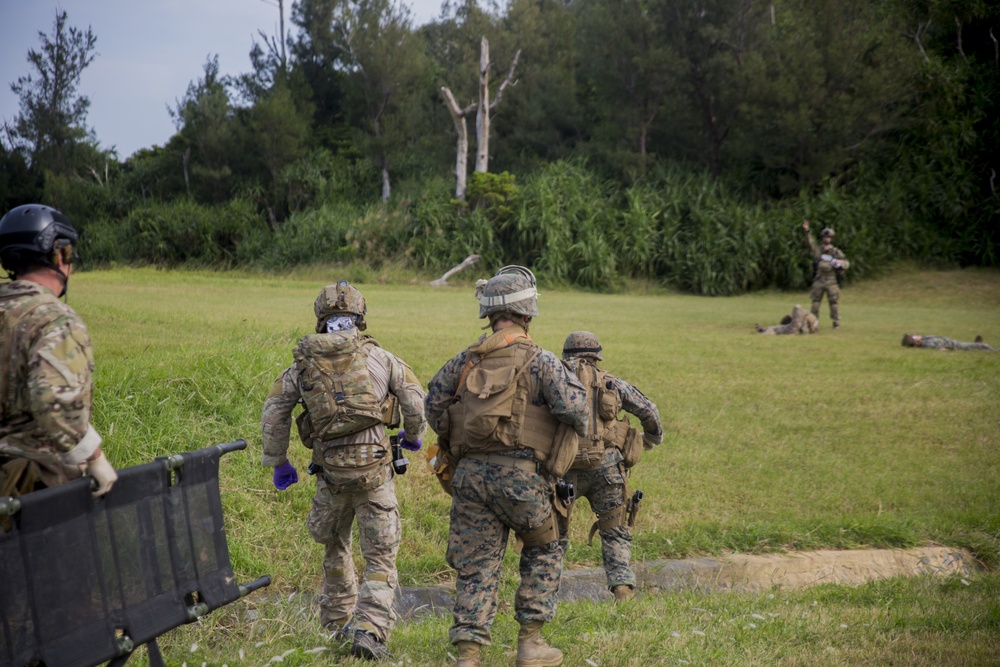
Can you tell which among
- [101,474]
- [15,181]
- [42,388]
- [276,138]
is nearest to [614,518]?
[101,474]

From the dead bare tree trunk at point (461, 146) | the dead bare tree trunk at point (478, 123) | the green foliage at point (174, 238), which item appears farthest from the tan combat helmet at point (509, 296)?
the dead bare tree trunk at point (461, 146)

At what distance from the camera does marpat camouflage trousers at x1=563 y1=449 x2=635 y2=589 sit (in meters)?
6.28

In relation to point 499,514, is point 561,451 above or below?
above

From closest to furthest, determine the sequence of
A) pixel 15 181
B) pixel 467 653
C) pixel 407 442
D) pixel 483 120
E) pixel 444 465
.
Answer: pixel 467 653, pixel 444 465, pixel 407 442, pixel 15 181, pixel 483 120

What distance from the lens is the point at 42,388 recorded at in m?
3.44

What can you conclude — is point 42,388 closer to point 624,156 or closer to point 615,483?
point 615,483

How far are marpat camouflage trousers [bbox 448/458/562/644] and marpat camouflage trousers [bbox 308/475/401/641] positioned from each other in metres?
0.45

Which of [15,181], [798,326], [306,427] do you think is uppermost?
[15,181]

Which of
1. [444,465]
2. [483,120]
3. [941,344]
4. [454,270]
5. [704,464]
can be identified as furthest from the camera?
[483,120]

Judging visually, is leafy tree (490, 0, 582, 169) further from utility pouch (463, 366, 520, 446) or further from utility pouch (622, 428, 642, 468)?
utility pouch (463, 366, 520, 446)

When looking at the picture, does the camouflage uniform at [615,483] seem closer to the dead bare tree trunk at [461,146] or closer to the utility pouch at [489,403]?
the utility pouch at [489,403]

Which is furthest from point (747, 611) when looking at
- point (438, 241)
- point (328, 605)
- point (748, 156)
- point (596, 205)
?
point (748, 156)

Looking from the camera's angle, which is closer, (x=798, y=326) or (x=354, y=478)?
(x=354, y=478)

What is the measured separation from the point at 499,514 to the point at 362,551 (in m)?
0.85
